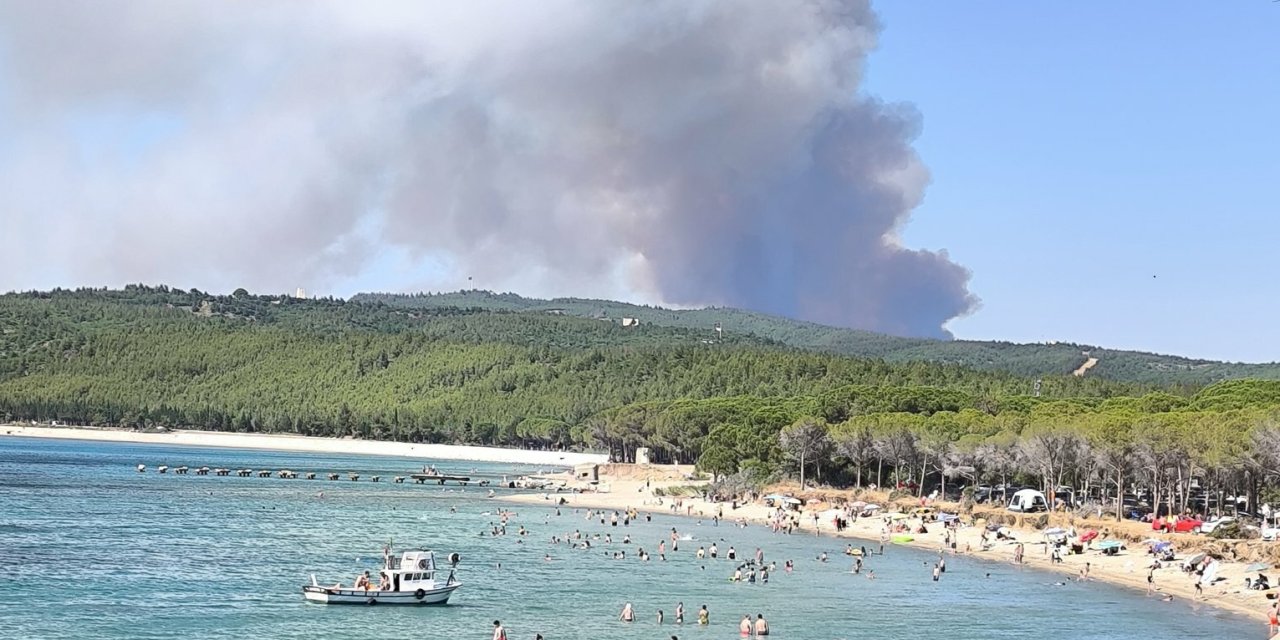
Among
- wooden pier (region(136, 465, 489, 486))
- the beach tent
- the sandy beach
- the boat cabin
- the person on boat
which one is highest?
the beach tent

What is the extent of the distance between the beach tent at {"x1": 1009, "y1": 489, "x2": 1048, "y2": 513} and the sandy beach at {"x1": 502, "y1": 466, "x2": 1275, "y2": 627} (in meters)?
6.66

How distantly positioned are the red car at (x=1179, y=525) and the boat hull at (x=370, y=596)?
50.0 meters

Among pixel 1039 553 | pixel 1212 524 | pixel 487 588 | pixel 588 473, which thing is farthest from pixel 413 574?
pixel 588 473

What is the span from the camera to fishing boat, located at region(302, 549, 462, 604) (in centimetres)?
6938

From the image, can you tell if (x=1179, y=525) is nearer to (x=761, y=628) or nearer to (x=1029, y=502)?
(x=1029, y=502)

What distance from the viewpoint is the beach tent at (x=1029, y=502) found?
115 metres

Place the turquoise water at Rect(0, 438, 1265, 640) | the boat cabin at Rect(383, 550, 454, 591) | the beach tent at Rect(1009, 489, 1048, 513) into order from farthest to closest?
the beach tent at Rect(1009, 489, 1048, 513), the boat cabin at Rect(383, 550, 454, 591), the turquoise water at Rect(0, 438, 1265, 640)

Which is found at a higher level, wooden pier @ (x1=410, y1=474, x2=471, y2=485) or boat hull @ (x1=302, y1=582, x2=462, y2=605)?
wooden pier @ (x1=410, y1=474, x2=471, y2=485)

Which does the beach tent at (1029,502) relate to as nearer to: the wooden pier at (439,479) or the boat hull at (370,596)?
the boat hull at (370,596)

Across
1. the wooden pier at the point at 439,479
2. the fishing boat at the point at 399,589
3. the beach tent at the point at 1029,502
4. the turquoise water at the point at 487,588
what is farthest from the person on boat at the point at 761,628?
the wooden pier at the point at 439,479

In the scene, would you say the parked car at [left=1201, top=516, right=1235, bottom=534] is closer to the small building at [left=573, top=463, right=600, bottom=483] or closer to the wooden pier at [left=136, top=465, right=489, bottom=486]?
the small building at [left=573, top=463, right=600, bottom=483]

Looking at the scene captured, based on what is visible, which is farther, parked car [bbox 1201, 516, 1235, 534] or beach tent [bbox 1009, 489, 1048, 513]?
beach tent [bbox 1009, 489, 1048, 513]

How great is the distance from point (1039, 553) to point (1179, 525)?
29.5 ft

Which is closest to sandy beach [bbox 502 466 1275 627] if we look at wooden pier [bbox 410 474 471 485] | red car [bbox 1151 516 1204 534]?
red car [bbox 1151 516 1204 534]
